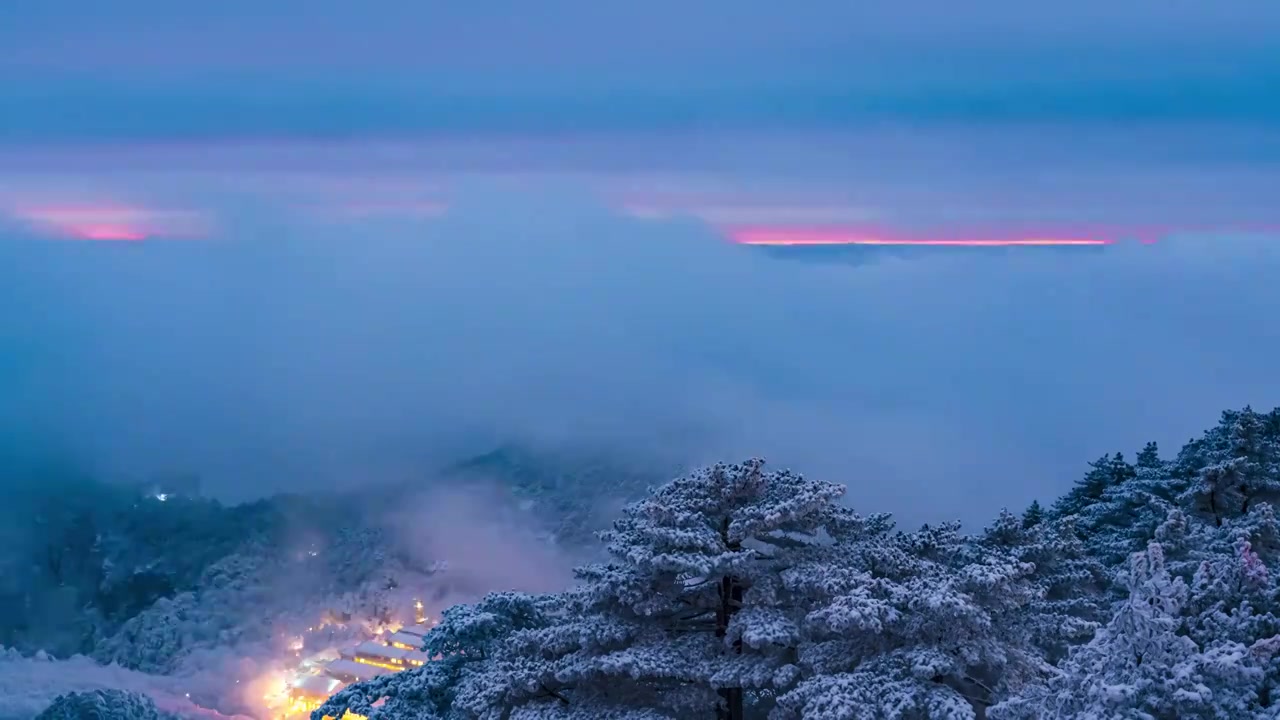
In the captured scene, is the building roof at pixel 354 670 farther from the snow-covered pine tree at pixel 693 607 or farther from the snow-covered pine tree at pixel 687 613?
the snow-covered pine tree at pixel 693 607

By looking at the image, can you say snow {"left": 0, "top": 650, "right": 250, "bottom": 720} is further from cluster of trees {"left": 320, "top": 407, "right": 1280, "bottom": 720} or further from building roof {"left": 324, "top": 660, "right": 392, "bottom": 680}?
cluster of trees {"left": 320, "top": 407, "right": 1280, "bottom": 720}

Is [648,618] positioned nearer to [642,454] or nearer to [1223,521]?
[1223,521]

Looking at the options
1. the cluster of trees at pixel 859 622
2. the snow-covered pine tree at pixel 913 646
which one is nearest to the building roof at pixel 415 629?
the cluster of trees at pixel 859 622

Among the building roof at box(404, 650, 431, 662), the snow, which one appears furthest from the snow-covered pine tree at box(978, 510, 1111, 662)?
the snow

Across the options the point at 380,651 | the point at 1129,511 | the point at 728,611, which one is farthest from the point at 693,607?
the point at 380,651

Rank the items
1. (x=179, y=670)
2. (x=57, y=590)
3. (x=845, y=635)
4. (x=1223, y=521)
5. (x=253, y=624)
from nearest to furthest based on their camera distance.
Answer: (x=845, y=635)
(x=1223, y=521)
(x=179, y=670)
(x=253, y=624)
(x=57, y=590)

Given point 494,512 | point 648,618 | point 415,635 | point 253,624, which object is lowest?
point 648,618

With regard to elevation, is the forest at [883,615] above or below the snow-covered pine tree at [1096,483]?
below

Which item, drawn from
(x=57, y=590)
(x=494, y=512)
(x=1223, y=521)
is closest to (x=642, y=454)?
(x=494, y=512)
